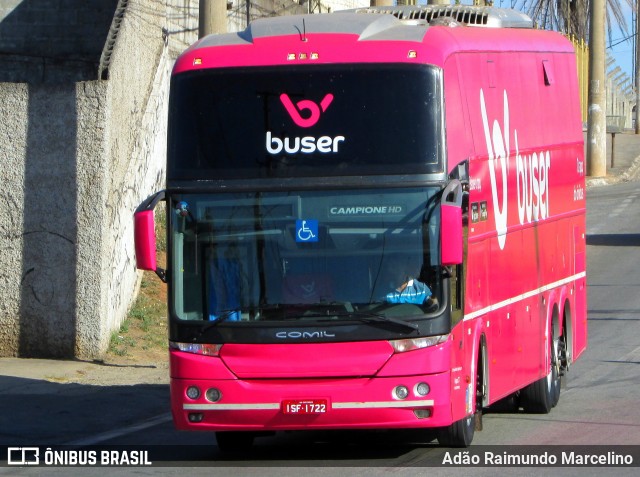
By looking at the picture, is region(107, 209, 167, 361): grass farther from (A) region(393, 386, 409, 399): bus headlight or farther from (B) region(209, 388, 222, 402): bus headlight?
(A) region(393, 386, 409, 399): bus headlight

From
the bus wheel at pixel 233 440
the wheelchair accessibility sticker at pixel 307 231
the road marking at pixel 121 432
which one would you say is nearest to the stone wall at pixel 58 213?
the road marking at pixel 121 432

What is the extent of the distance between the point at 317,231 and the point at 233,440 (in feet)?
7.79

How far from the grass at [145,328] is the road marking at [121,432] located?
136 inches

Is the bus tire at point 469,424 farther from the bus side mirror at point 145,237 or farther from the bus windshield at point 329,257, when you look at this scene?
the bus side mirror at point 145,237

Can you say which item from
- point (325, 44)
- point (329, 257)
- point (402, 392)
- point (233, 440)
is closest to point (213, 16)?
point (325, 44)

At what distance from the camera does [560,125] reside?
14703mm

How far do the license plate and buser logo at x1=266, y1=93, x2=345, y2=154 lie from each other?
1.94 metres

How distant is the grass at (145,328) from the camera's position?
17.3m

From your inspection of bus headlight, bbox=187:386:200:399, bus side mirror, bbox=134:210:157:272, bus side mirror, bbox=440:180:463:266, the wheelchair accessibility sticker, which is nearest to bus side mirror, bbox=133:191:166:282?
bus side mirror, bbox=134:210:157:272

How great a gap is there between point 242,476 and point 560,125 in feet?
21.7

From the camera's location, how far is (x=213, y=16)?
16609 mm

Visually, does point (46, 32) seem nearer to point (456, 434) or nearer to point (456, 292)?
point (456, 292)

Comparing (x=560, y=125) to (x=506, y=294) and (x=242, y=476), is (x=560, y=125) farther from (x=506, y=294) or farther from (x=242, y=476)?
(x=242, y=476)

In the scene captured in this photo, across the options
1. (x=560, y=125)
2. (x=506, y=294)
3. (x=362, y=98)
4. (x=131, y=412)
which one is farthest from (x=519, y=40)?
(x=131, y=412)
